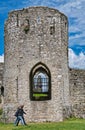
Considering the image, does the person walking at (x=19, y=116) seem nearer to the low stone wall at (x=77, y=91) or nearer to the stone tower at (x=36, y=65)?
the stone tower at (x=36, y=65)

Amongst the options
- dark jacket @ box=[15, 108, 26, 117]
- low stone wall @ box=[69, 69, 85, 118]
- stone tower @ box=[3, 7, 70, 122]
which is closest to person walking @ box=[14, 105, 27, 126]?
dark jacket @ box=[15, 108, 26, 117]

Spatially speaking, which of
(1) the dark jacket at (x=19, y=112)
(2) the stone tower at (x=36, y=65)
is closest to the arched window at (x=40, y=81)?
(2) the stone tower at (x=36, y=65)

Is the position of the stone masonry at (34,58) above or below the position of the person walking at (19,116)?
above

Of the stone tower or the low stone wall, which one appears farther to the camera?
the low stone wall

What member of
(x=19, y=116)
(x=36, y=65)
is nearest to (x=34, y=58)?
(x=36, y=65)

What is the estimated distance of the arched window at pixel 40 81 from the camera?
A: 27.5 meters

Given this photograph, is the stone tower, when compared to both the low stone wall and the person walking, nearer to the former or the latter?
the person walking

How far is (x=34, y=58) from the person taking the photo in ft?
90.3

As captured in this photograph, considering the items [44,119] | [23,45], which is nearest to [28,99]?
[44,119]

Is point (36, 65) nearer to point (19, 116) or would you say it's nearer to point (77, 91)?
point (19, 116)

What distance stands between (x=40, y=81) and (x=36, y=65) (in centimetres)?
116

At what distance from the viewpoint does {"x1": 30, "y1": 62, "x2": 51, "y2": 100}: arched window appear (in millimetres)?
27462

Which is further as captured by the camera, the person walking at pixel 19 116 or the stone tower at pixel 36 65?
the stone tower at pixel 36 65

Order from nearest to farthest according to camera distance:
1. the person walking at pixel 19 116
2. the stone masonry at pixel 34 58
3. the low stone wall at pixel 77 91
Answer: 1. the person walking at pixel 19 116
2. the stone masonry at pixel 34 58
3. the low stone wall at pixel 77 91
